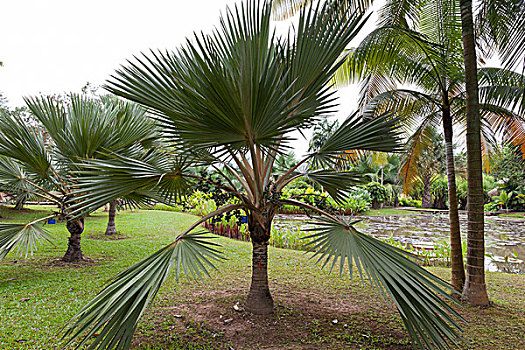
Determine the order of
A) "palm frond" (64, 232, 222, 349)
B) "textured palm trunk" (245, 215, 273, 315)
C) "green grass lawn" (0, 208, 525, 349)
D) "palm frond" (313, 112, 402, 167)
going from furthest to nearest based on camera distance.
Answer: "textured palm trunk" (245, 215, 273, 315), "palm frond" (313, 112, 402, 167), "green grass lawn" (0, 208, 525, 349), "palm frond" (64, 232, 222, 349)

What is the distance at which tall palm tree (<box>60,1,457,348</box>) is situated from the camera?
1.81 metres

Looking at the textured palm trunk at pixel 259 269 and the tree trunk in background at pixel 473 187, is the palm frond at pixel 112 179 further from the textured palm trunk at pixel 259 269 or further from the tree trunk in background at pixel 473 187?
the tree trunk in background at pixel 473 187

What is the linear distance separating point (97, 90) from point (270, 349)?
18862mm

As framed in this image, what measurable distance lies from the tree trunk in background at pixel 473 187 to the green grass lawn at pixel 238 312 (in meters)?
0.23

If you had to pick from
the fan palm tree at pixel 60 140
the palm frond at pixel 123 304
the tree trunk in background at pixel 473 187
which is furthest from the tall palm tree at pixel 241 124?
the fan palm tree at pixel 60 140

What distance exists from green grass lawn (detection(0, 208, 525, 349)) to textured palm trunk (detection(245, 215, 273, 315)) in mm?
113

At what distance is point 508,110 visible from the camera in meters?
4.33

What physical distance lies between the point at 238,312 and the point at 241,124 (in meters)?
2.04

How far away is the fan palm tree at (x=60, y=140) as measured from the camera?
3.88 metres

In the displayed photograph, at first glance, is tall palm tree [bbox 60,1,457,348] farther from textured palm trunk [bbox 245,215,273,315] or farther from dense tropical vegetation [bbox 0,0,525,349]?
textured palm trunk [bbox 245,215,273,315]

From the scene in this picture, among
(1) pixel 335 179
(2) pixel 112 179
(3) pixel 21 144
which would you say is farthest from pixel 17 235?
(1) pixel 335 179

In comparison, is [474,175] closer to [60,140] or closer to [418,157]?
[418,157]


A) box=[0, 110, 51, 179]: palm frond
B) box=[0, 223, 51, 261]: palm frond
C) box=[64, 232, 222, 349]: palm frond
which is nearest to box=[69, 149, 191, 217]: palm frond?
box=[64, 232, 222, 349]: palm frond

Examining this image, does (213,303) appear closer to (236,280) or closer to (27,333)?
(236,280)
